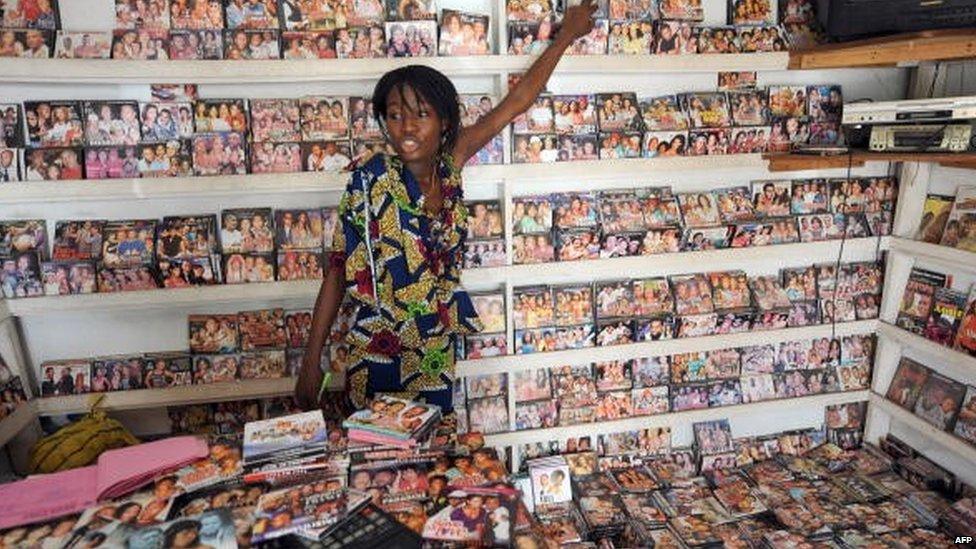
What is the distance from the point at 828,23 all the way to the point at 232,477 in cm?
234

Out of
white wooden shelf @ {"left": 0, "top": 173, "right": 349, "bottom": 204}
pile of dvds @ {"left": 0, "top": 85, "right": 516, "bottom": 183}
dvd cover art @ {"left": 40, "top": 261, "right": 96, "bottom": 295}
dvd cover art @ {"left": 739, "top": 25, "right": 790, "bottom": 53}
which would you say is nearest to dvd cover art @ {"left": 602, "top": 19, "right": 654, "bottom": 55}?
dvd cover art @ {"left": 739, "top": 25, "right": 790, "bottom": 53}

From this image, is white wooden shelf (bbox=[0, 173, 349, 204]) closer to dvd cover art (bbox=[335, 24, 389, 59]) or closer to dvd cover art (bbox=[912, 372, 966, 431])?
dvd cover art (bbox=[335, 24, 389, 59])

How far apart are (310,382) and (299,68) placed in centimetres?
100

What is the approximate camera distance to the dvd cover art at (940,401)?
2361 millimetres

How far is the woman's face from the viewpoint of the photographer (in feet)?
5.41

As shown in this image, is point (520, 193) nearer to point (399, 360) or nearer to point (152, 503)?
point (399, 360)

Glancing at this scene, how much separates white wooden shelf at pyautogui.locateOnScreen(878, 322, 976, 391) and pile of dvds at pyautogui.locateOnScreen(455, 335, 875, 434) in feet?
0.51

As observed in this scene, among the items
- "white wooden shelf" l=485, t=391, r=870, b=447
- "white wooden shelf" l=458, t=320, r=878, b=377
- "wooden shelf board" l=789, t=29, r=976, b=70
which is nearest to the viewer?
"wooden shelf board" l=789, t=29, r=976, b=70

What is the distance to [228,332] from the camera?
2.21 m

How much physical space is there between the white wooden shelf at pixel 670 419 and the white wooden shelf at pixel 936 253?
670mm

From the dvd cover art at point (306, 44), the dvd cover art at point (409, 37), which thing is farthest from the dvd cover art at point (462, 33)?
the dvd cover art at point (306, 44)

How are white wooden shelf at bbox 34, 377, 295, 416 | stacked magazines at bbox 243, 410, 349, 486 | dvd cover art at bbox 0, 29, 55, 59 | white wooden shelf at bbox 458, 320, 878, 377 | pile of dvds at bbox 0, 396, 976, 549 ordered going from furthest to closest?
white wooden shelf at bbox 458, 320, 878, 377 → white wooden shelf at bbox 34, 377, 295, 416 → dvd cover art at bbox 0, 29, 55, 59 → stacked magazines at bbox 243, 410, 349, 486 → pile of dvds at bbox 0, 396, 976, 549

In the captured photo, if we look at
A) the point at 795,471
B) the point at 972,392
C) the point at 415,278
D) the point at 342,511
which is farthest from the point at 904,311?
the point at 342,511

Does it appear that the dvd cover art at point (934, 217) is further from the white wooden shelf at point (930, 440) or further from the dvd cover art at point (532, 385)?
the dvd cover art at point (532, 385)
